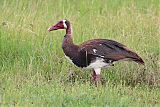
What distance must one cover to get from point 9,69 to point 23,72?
231 mm

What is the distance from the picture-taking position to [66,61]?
9164 mm

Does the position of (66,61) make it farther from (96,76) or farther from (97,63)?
(97,63)

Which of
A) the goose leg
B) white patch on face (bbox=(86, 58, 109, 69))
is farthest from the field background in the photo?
white patch on face (bbox=(86, 58, 109, 69))

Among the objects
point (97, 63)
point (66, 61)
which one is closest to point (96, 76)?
point (97, 63)

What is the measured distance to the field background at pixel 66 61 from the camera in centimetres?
752

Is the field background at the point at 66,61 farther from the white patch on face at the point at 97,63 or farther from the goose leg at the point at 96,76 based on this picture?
the white patch on face at the point at 97,63

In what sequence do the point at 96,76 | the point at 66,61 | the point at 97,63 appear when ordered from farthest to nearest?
the point at 66,61, the point at 96,76, the point at 97,63

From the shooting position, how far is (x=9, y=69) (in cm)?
878

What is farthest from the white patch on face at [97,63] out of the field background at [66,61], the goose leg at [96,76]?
the field background at [66,61]

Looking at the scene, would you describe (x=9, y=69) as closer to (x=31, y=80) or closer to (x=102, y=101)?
(x=31, y=80)

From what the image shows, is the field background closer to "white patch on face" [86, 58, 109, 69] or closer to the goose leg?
the goose leg

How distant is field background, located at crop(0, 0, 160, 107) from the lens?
296 inches

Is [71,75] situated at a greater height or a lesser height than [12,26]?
lesser

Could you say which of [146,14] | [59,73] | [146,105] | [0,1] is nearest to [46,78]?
[59,73]
